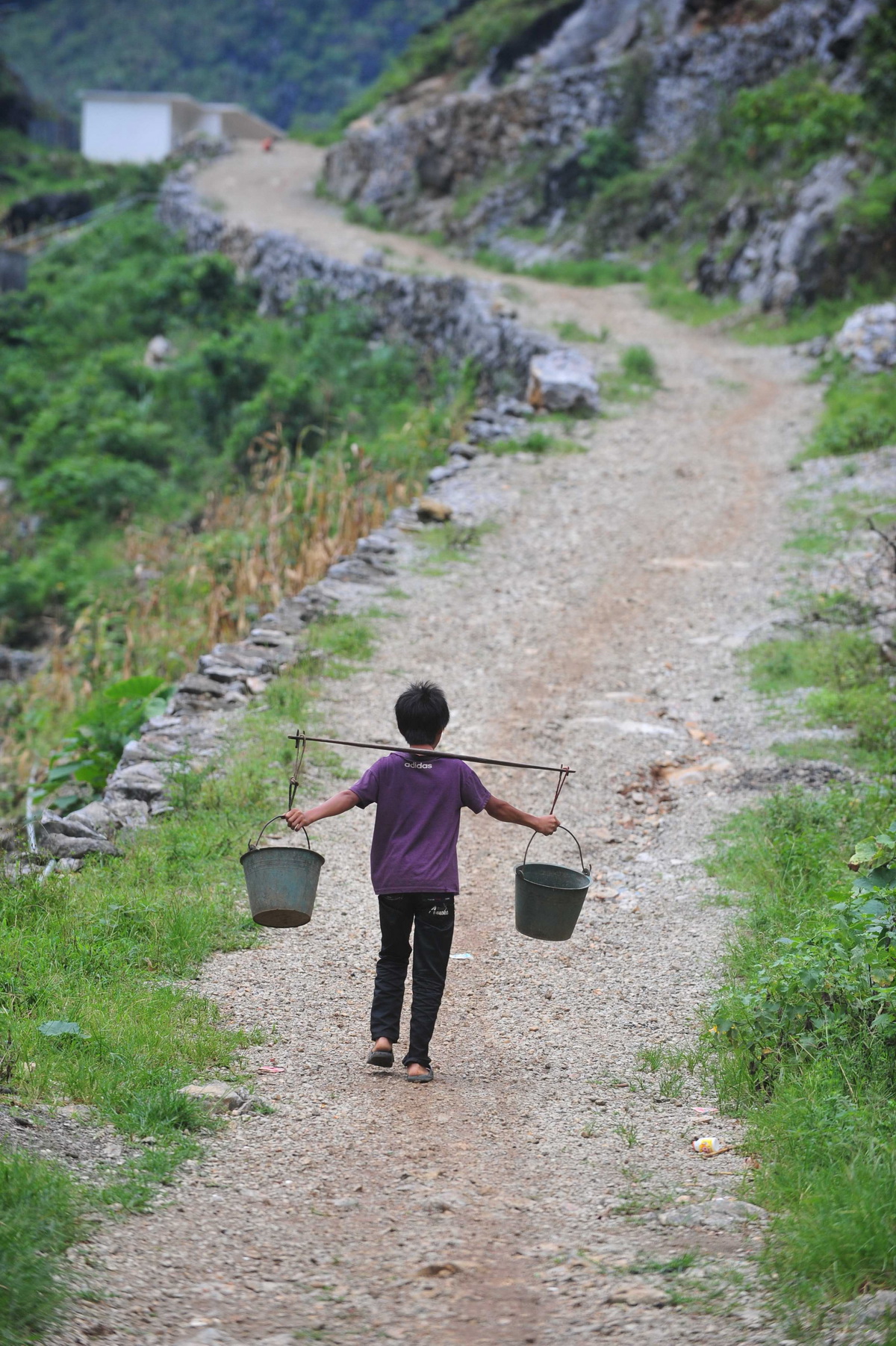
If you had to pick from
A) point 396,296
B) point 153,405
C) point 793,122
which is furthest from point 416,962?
point 793,122

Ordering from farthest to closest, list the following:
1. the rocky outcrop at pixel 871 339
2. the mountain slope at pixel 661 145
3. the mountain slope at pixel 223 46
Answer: the mountain slope at pixel 223 46, the mountain slope at pixel 661 145, the rocky outcrop at pixel 871 339

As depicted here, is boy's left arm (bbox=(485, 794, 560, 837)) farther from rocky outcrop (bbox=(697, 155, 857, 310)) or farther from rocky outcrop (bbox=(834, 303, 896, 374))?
rocky outcrop (bbox=(697, 155, 857, 310))

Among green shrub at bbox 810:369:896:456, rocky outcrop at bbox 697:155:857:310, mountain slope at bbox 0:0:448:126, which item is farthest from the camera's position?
mountain slope at bbox 0:0:448:126

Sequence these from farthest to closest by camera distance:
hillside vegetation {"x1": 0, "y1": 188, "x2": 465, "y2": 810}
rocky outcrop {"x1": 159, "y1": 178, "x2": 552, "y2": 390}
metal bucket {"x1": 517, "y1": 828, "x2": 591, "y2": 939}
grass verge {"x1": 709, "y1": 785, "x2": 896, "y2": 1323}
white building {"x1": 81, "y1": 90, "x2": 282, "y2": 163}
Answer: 1. white building {"x1": 81, "y1": 90, "x2": 282, "y2": 163}
2. rocky outcrop {"x1": 159, "y1": 178, "x2": 552, "y2": 390}
3. hillside vegetation {"x1": 0, "y1": 188, "x2": 465, "y2": 810}
4. metal bucket {"x1": 517, "y1": 828, "x2": 591, "y2": 939}
5. grass verge {"x1": 709, "y1": 785, "x2": 896, "y2": 1323}

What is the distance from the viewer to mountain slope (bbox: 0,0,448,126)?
6650cm

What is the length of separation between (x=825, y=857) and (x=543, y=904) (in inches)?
82.2

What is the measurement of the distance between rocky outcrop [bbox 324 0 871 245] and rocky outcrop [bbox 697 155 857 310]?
4786 mm

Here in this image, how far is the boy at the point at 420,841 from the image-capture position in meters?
4.42

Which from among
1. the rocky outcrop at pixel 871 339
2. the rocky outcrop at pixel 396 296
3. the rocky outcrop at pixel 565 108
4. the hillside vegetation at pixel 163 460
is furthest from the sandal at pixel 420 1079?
the rocky outcrop at pixel 565 108

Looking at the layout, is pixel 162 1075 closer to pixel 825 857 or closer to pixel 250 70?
pixel 825 857

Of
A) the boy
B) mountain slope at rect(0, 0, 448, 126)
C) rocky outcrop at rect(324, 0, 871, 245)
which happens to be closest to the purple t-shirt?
the boy

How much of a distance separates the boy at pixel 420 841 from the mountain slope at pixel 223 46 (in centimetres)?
6666

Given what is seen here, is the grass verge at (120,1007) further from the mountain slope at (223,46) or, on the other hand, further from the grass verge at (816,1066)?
the mountain slope at (223,46)

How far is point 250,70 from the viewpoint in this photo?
6844cm
